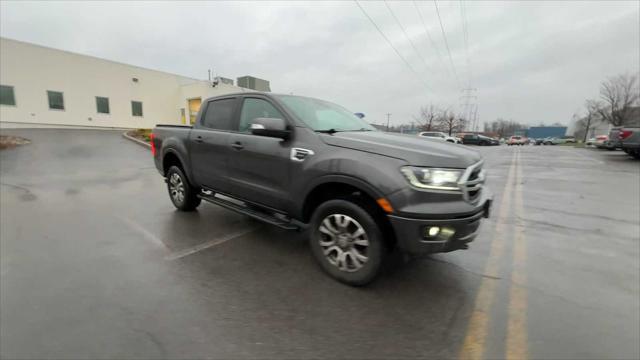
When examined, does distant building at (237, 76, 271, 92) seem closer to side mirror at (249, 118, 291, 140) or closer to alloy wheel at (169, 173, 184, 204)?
alloy wheel at (169, 173, 184, 204)

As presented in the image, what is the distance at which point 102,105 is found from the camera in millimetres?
26922

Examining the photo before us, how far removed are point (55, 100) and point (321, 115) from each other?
98.7 feet

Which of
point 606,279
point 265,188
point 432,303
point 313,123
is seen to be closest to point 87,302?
point 265,188

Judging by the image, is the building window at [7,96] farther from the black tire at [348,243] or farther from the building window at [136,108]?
the black tire at [348,243]

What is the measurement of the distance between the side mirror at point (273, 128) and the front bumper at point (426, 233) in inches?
57.6

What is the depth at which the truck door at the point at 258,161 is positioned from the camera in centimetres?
342

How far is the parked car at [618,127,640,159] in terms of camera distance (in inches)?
581

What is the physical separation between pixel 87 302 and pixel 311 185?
2.24 m

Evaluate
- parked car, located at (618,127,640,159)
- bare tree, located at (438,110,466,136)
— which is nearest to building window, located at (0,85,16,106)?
parked car, located at (618,127,640,159)

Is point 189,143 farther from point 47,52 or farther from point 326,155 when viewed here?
point 47,52

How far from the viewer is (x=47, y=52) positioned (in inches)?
918

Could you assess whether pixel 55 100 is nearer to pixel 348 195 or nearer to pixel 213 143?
pixel 213 143

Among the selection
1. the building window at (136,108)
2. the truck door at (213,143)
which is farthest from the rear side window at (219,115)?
the building window at (136,108)

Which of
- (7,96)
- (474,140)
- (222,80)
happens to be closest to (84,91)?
(7,96)
